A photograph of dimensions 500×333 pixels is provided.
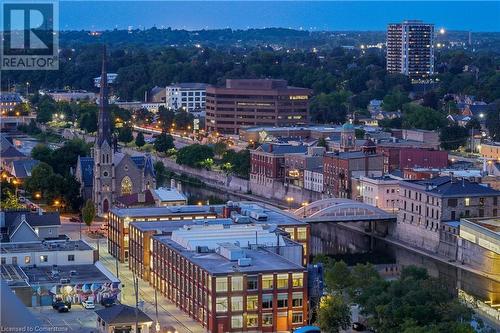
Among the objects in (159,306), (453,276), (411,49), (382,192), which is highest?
(411,49)

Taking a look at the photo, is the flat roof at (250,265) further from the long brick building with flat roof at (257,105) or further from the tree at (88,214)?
the long brick building with flat roof at (257,105)

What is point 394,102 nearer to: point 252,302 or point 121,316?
point 252,302

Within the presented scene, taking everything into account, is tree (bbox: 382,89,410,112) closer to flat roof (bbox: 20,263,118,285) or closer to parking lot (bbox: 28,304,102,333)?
flat roof (bbox: 20,263,118,285)

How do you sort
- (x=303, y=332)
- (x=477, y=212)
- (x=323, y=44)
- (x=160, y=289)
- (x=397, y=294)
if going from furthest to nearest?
(x=323, y=44), (x=477, y=212), (x=160, y=289), (x=397, y=294), (x=303, y=332)

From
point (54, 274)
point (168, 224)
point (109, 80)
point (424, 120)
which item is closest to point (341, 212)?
point (168, 224)

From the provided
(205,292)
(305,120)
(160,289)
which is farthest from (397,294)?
(305,120)

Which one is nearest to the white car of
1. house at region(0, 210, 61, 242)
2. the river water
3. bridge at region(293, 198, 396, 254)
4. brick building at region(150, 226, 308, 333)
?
brick building at region(150, 226, 308, 333)

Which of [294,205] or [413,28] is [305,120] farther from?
[413,28]
